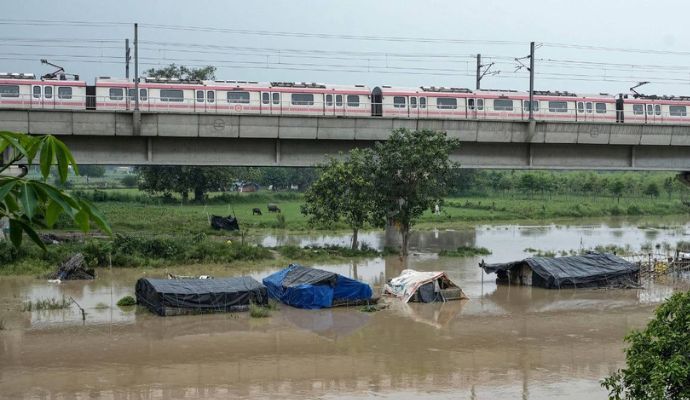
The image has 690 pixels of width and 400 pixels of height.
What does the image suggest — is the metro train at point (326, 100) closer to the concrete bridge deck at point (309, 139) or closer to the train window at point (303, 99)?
the train window at point (303, 99)

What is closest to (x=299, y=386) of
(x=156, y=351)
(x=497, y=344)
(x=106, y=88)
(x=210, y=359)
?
(x=210, y=359)

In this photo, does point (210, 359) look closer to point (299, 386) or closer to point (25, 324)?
point (299, 386)

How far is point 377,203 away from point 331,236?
12881mm

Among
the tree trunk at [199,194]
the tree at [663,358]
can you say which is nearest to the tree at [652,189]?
the tree trunk at [199,194]

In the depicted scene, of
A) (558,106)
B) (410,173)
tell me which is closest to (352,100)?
(410,173)

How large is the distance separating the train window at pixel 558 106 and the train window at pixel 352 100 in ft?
36.0

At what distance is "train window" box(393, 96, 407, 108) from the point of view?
39.3 m

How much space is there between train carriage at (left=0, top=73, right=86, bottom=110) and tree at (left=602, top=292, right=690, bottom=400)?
30.5 meters

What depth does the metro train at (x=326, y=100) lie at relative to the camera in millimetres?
35344

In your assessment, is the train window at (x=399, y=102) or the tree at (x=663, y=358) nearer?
the tree at (x=663, y=358)

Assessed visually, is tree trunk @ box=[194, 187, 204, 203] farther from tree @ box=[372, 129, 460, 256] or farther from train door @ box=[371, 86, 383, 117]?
tree @ box=[372, 129, 460, 256]

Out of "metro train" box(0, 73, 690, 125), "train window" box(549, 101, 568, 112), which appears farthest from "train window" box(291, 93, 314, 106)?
"train window" box(549, 101, 568, 112)

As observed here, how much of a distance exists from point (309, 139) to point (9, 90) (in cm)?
1402

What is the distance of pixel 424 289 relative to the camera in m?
25.7
